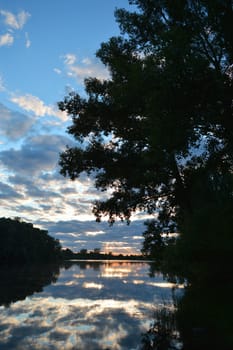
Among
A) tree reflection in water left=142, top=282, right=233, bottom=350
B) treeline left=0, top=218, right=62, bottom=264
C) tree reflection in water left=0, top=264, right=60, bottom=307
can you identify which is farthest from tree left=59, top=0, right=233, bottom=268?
Result: treeline left=0, top=218, right=62, bottom=264

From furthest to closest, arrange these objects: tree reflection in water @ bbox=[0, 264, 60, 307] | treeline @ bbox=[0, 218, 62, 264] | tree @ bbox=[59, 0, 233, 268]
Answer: treeline @ bbox=[0, 218, 62, 264] → tree reflection in water @ bbox=[0, 264, 60, 307] → tree @ bbox=[59, 0, 233, 268]

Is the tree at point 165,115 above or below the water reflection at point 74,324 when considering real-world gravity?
above

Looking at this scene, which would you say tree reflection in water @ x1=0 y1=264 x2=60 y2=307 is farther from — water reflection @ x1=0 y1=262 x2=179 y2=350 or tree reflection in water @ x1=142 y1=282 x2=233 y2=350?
tree reflection in water @ x1=142 y1=282 x2=233 y2=350

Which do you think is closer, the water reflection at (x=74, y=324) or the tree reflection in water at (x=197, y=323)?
the tree reflection in water at (x=197, y=323)

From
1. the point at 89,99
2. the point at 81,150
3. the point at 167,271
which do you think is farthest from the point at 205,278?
the point at 89,99

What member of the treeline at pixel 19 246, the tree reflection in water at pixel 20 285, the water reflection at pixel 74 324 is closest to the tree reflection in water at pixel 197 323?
the water reflection at pixel 74 324

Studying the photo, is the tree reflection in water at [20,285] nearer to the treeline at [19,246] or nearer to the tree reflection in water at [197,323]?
the tree reflection in water at [197,323]

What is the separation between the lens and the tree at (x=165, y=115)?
13633mm

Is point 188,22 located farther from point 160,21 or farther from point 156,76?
point 156,76

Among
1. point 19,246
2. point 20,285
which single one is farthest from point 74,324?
point 19,246

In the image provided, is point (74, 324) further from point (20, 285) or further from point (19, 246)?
point (19, 246)

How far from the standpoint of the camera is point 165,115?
45.3ft

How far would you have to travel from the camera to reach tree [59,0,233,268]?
13.6 meters

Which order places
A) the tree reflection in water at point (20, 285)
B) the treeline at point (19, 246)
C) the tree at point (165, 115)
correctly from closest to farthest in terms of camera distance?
the tree at point (165, 115) → the tree reflection in water at point (20, 285) → the treeline at point (19, 246)
